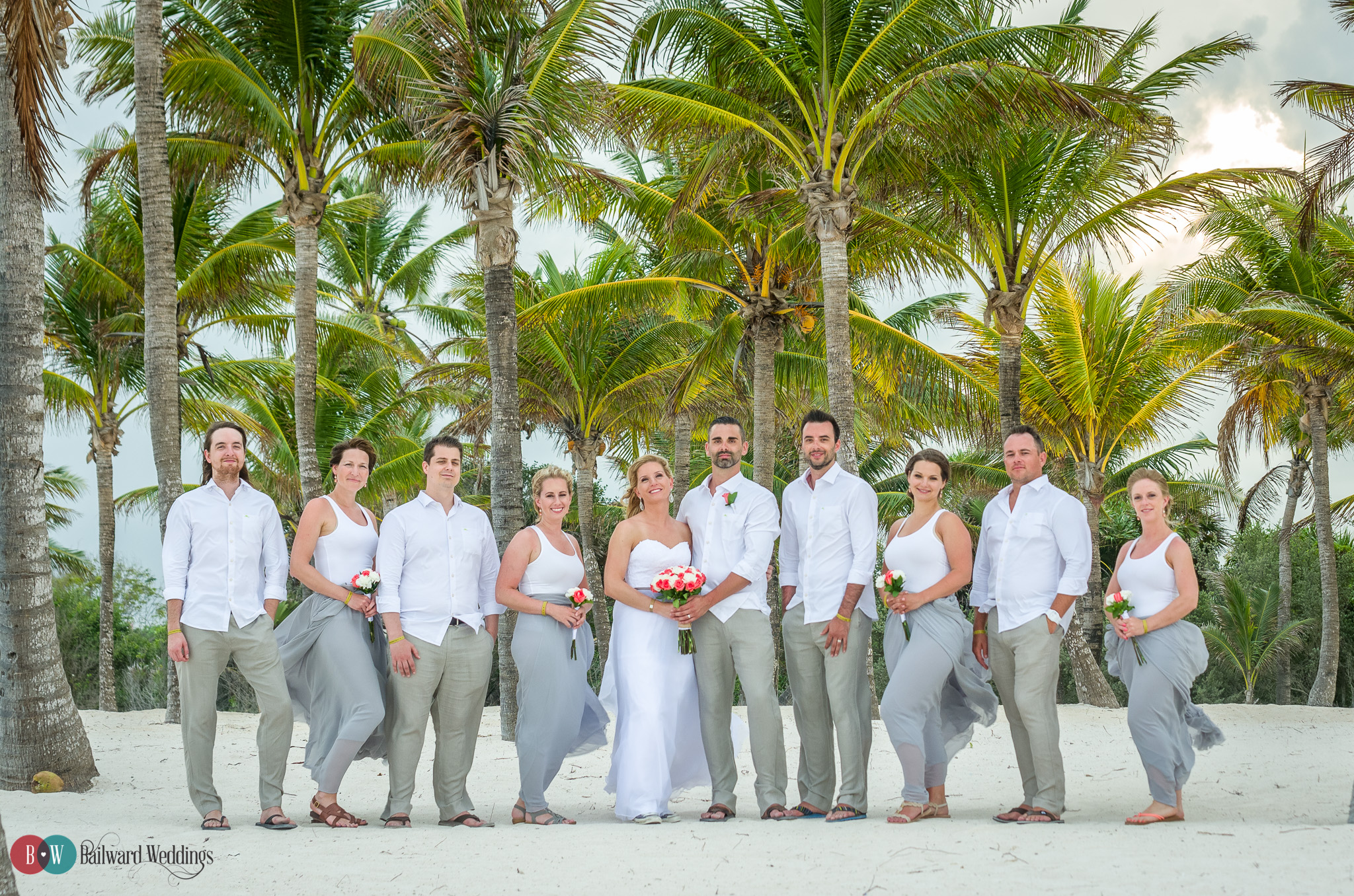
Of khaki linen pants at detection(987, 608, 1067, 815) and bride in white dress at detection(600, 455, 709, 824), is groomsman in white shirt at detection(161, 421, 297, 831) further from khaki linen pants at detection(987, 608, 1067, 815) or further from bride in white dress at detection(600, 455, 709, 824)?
khaki linen pants at detection(987, 608, 1067, 815)

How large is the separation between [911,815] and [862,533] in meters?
1.57

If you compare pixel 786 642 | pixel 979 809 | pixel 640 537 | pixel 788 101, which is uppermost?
pixel 788 101

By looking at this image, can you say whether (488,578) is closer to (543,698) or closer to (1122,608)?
(543,698)

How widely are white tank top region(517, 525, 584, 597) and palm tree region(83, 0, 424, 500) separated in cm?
772

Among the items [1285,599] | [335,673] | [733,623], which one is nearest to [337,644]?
[335,673]

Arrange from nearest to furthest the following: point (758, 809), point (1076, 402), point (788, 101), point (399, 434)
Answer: point (758, 809) → point (788, 101) → point (1076, 402) → point (399, 434)

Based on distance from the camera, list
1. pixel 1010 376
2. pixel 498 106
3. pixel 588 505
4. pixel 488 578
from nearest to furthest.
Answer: pixel 488 578 < pixel 498 106 < pixel 1010 376 < pixel 588 505

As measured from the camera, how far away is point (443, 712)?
5.98 metres

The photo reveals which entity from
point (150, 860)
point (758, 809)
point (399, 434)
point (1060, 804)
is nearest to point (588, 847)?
point (758, 809)

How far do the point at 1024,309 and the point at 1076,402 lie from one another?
4.03m

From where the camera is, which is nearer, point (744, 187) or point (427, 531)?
point (427, 531)

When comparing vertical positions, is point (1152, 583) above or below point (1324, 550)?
below

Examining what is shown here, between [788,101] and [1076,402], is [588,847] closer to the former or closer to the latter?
[788,101]

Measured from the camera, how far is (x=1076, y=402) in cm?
1758
